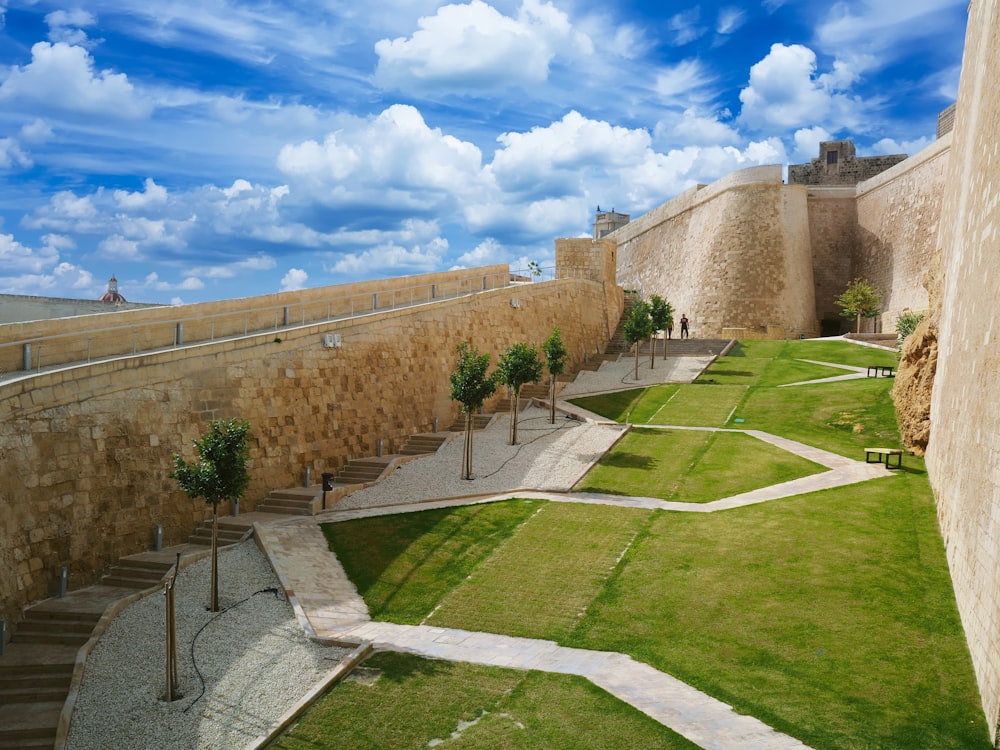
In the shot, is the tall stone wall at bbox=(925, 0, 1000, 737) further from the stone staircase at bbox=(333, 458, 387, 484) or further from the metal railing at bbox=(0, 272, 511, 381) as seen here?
the metal railing at bbox=(0, 272, 511, 381)

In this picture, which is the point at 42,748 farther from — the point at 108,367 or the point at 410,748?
the point at 108,367

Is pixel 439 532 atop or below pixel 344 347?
below

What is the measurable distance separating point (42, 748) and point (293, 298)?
14.1 m

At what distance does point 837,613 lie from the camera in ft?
38.5

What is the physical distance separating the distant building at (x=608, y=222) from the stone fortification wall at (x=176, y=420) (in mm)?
57779

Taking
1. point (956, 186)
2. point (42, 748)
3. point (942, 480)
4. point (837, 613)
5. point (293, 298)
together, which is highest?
point (956, 186)

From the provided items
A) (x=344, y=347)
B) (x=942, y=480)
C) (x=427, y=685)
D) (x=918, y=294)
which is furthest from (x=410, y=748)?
(x=918, y=294)

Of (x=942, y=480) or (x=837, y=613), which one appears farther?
(x=942, y=480)

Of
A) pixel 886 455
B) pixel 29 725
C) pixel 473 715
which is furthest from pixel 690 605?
pixel 29 725

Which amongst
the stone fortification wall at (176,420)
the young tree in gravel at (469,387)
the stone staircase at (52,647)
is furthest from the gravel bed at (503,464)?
the stone staircase at (52,647)

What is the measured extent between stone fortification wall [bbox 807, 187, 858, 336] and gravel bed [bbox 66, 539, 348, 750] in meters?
40.0

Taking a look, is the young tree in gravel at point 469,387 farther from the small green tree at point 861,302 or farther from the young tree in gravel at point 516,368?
the small green tree at point 861,302

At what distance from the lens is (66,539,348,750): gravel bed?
997cm

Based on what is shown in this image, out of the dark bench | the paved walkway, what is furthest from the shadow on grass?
the dark bench
